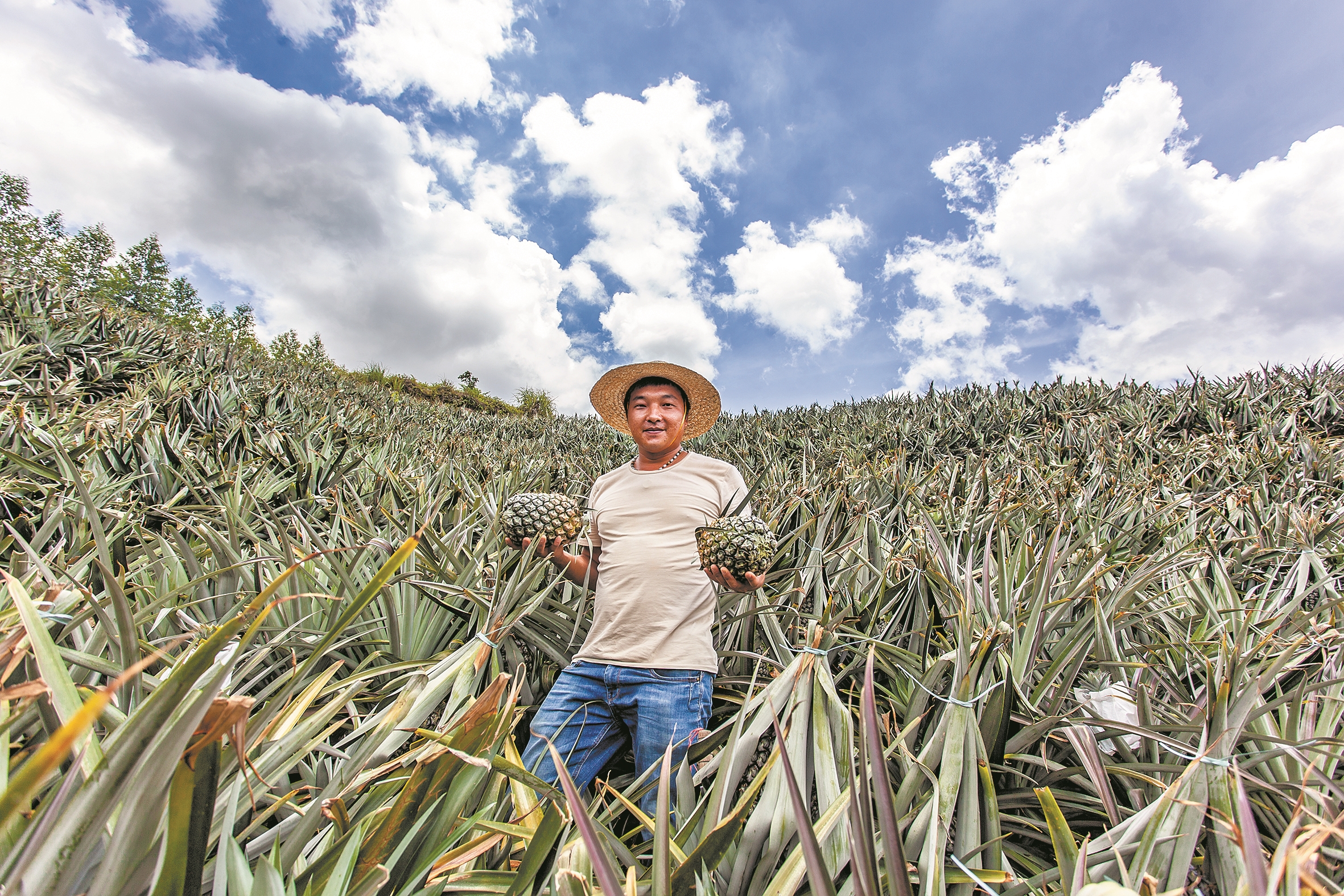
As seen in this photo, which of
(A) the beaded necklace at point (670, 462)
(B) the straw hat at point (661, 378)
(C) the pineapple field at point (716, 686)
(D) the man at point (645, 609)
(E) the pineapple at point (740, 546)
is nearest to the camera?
(C) the pineapple field at point (716, 686)

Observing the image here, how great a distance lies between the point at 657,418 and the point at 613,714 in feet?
3.06

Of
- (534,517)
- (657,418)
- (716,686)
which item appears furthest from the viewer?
(657,418)

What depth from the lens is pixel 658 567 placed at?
1.62 meters

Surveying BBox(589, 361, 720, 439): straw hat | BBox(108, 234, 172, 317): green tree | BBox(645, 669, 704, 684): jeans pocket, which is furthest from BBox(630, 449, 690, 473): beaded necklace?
BBox(108, 234, 172, 317): green tree

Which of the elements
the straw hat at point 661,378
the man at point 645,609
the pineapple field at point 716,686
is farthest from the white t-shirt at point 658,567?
the straw hat at point 661,378

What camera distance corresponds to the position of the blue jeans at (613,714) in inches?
55.9

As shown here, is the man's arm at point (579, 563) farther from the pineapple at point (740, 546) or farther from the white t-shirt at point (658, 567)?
the pineapple at point (740, 546)

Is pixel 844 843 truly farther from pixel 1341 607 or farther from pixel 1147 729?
pixel 1341 607

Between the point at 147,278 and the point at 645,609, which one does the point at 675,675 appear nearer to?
the point at 645,609

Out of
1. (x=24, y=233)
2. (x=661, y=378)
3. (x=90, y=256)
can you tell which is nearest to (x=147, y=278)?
(x=90, y=256)

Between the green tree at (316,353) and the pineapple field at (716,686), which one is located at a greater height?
the green tree at (316,353)

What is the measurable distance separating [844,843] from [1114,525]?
2504 millimetres

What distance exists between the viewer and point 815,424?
6848mm

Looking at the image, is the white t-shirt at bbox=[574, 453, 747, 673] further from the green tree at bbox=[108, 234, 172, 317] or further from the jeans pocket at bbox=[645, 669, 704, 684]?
the green tree at bbox=[108, 234, 172, 317]
